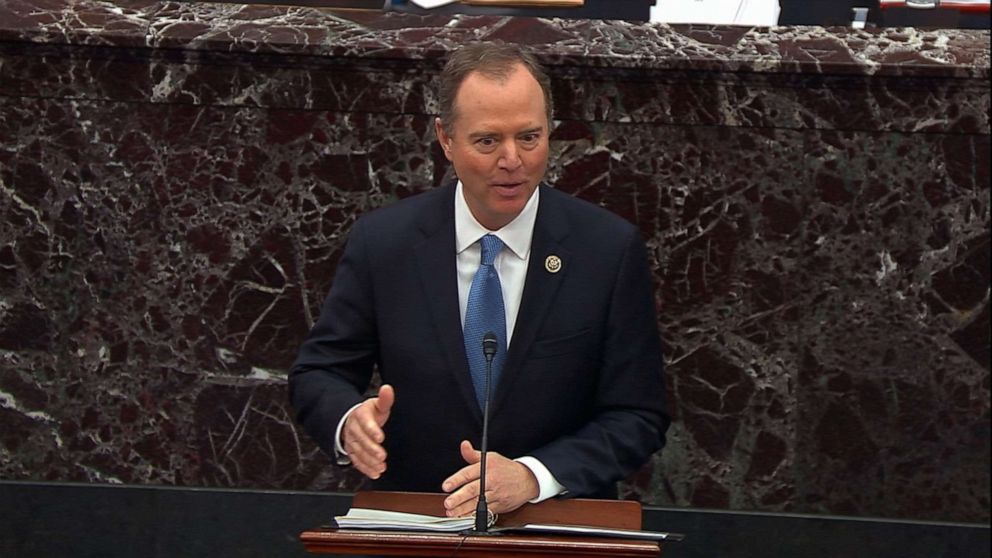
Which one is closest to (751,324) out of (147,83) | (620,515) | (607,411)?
(607,411)

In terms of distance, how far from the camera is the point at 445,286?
3.10 meters

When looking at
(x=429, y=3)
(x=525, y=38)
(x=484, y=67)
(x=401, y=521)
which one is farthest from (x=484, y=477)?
(x=429, y=3)

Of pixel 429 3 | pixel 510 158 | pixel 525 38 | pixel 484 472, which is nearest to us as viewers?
pixel 484 472

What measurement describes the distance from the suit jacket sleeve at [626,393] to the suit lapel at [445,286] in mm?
202

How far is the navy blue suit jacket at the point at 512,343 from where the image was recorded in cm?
308

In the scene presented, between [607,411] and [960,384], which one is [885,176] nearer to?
[960,384]

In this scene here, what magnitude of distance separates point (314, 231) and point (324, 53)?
1.40 ft

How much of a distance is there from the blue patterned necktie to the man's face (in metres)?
0.13

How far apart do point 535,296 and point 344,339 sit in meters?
0.36

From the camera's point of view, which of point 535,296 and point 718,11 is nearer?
point 535,296

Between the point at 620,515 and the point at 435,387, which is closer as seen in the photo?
the point at 620,515

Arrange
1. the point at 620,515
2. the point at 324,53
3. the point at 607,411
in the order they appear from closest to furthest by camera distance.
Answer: the point at 620,515 < the point at 607,411 < the point at 324,53

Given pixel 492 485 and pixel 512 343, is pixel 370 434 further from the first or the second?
pixel 512 343

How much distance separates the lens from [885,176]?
3.90 metres
